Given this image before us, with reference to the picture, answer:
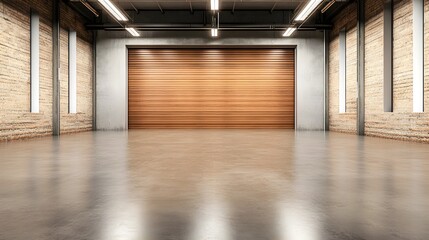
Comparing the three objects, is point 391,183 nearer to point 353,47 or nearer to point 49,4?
point 353,47

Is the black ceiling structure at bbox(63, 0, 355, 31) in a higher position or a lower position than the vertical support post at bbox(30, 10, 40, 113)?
higher

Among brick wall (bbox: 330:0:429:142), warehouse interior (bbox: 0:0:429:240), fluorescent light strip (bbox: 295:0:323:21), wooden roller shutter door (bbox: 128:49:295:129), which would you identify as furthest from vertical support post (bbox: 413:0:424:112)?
wooden roller shutter door (bbox: 128:49:295:129)

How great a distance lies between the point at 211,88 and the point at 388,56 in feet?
27.9

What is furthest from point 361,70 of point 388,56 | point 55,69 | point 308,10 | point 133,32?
point 55,69

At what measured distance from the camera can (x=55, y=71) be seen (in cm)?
1318

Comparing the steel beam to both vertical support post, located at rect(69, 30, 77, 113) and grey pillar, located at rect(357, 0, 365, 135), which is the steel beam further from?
grey pillar, located at rect(357, 0, 365, 135)

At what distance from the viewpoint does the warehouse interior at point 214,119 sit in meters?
2.62

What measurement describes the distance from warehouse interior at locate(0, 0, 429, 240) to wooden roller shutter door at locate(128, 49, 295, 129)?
7 centimetres

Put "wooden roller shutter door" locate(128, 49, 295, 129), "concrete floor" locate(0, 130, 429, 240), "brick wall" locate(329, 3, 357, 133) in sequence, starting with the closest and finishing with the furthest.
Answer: "concrete floor" locate(0, 130, 429, 240) < "brick wall" locate(329, 3, 357, 133) < "wooden roller shutter door" locate(128, 49, 295, 129)

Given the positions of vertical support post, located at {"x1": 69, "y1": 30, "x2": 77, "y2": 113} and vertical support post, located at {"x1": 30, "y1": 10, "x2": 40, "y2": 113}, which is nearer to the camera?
vertical support post, located at {"x1": 30, "y1": 10, "x2": 40, "y2": 113}

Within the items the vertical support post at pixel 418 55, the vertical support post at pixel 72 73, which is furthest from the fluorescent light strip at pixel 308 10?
the vertical support post at pixel 72 73

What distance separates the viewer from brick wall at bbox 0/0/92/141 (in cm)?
1016

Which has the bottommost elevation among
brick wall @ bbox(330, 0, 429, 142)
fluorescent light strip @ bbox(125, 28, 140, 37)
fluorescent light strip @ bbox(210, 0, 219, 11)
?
brick wall @ bbox(330, 0, 429, 142)

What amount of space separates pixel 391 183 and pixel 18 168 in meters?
4.41
